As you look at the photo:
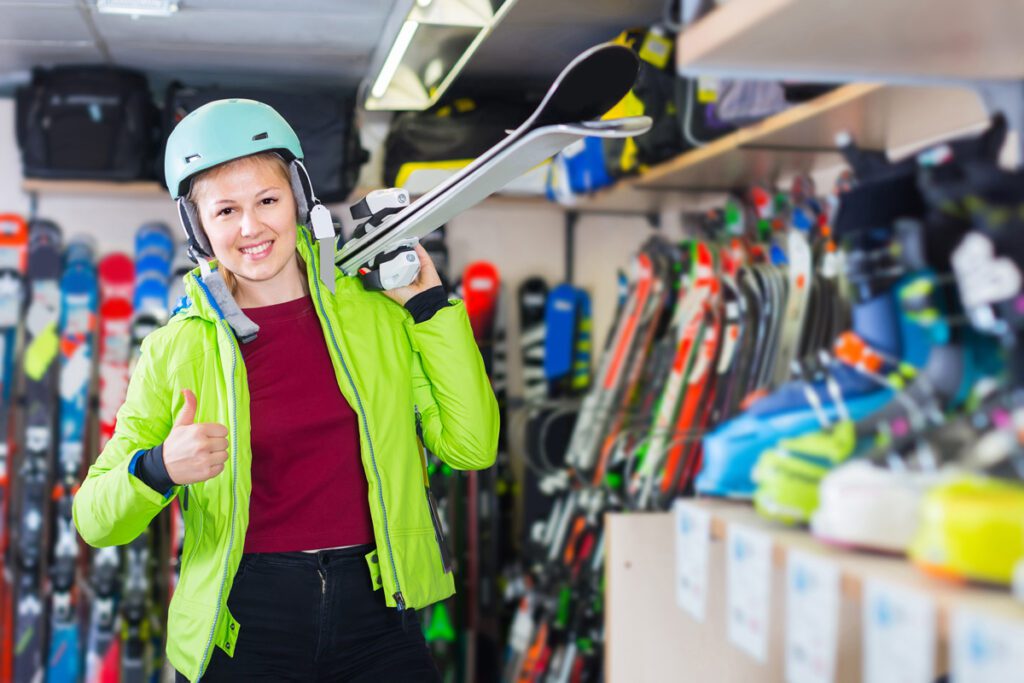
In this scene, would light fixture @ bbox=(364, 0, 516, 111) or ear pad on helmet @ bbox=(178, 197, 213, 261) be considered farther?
light fixture @ bbox=(364, 0, 516, 111)

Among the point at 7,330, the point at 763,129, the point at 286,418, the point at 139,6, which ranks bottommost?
the point at 286,418

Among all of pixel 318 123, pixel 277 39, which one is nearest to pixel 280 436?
pixel 277 39

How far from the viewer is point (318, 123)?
11.4 feet

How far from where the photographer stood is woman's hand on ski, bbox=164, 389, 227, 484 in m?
1.61

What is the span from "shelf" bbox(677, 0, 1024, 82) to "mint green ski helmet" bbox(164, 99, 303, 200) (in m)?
0.95

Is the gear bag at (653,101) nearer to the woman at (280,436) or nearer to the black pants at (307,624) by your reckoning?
the woman at (280,436)

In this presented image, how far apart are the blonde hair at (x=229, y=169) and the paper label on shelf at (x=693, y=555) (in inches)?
39.6

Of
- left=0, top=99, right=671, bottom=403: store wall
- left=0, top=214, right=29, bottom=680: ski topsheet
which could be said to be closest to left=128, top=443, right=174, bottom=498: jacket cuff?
left=0, top=214, right=29, bottom=680: ski topsheet

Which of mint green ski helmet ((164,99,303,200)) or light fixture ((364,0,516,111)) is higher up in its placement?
light fixture ((364,0,516,111))

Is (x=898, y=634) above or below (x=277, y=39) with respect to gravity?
below

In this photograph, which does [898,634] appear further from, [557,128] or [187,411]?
[187,411]

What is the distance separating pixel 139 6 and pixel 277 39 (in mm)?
462

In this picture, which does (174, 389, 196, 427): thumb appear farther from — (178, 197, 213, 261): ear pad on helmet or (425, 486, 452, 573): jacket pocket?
(425, 486, 452, 573): jacket pocket

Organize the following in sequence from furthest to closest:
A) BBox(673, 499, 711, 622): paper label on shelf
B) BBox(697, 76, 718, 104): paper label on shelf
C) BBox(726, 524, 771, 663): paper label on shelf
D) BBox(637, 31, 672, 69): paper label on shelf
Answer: BBox(637, 31, 672, 69): paper label on shelf → BBox(697, 76, 718, 104): paper label on shelf → BBox(673, 499, 711, 622): paper label on shelf → BBox(726, 524, 771, 663): paper label on shelf
